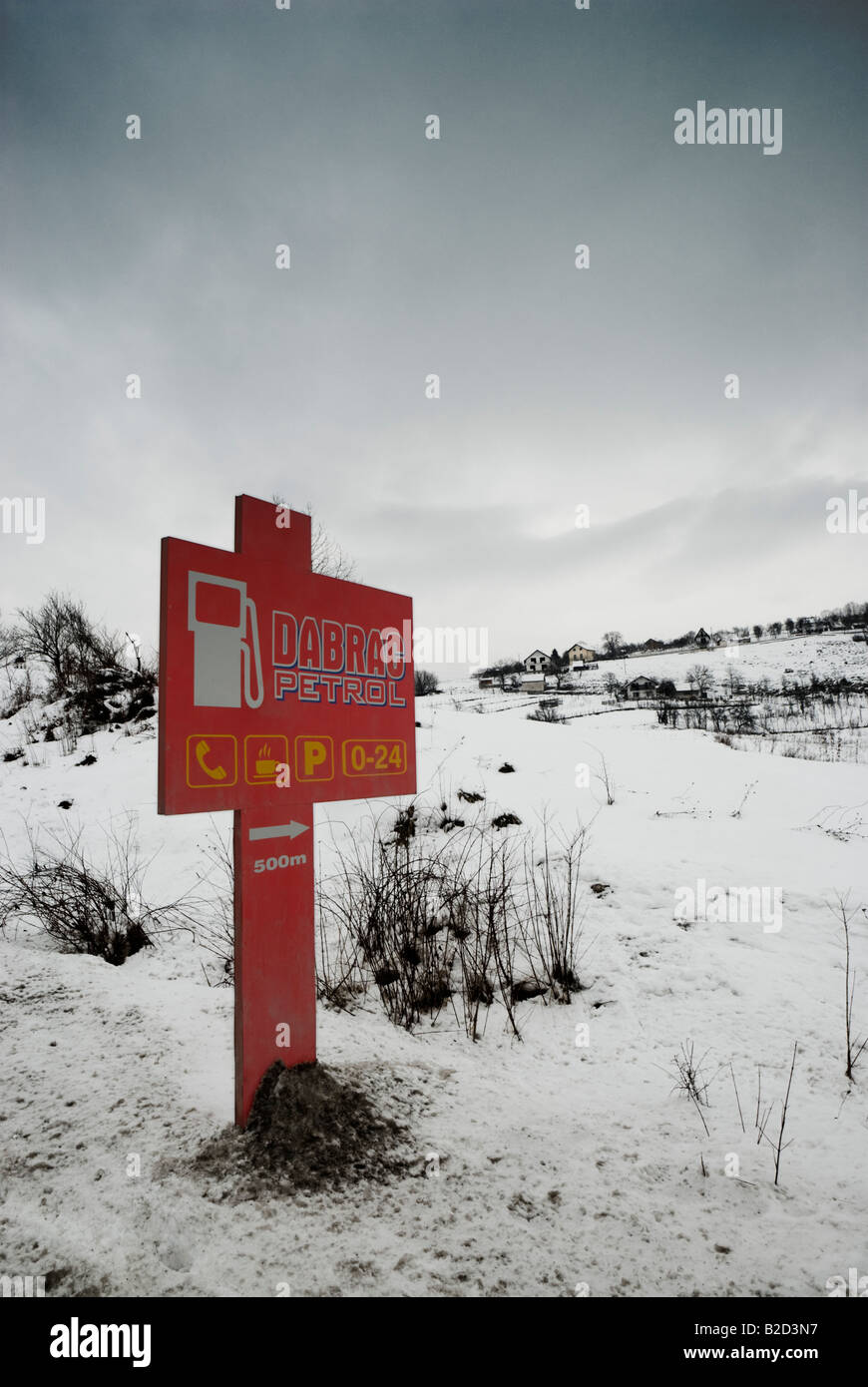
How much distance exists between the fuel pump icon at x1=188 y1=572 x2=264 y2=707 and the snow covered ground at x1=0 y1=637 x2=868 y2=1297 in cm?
153

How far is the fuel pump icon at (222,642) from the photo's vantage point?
196cm

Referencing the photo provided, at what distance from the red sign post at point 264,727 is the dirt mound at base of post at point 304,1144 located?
0.26 ft

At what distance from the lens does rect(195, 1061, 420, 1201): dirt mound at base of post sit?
1896 millimetres

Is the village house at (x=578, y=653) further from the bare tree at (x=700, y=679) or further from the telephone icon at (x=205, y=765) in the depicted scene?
the telephone icon at (x=205, y=765)

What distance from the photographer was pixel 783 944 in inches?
144

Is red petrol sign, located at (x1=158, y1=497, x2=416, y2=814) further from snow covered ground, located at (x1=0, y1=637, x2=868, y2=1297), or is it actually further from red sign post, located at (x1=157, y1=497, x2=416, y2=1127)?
snow covered ground, located at (x1=0, y1=637, x2=868, y2=1297)
